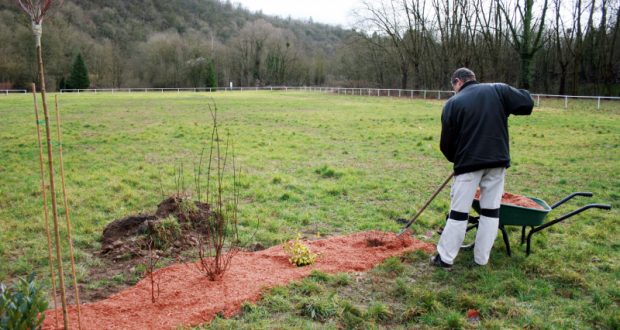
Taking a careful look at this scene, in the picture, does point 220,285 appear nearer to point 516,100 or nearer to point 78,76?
point 516,100

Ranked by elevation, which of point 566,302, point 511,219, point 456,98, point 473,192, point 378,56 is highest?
point 378,56

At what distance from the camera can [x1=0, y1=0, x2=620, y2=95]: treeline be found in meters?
40.0

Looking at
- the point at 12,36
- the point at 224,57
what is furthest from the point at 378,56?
the point at 12,36

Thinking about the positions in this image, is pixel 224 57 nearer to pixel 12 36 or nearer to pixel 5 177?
pixel 12 36

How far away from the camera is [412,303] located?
169 inches

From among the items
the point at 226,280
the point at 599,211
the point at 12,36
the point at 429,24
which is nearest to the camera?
the point at 226,280

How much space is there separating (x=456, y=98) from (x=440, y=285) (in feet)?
6.46

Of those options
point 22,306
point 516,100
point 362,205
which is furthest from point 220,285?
point 362,205

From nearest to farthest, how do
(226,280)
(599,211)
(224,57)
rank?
(226,280) < (599,211) < (224,57)

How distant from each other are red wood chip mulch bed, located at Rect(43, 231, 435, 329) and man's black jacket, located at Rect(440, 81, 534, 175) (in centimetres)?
144

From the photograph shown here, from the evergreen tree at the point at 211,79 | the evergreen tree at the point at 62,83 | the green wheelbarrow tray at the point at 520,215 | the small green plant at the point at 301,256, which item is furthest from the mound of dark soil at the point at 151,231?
the evergreen tree at the point at 211,79

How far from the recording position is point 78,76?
6319 centimetres

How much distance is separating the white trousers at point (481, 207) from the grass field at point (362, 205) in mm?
275

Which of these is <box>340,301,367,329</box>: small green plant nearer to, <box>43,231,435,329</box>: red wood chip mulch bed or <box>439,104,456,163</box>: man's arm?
<box>43,231,435,329</box>: red wood chip mulch bed
